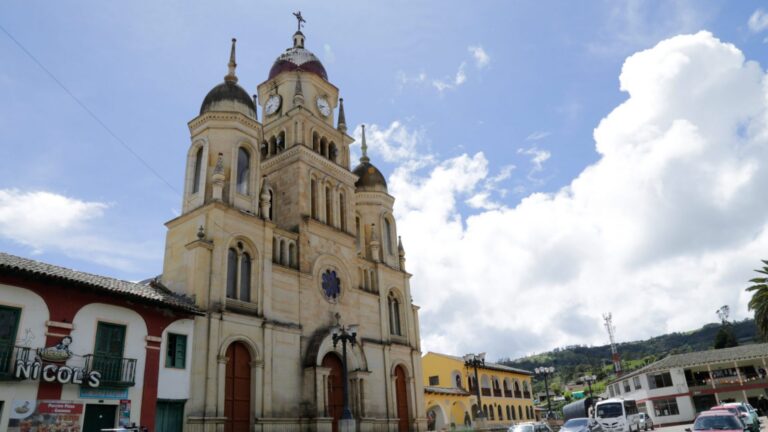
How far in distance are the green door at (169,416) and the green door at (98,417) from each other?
1.99m

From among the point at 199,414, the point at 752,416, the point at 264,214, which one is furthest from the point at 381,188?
the point at 752,416

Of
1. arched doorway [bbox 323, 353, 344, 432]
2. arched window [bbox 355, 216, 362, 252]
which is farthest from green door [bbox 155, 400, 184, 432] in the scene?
arched window [bbox 355, 216, 362, 252]

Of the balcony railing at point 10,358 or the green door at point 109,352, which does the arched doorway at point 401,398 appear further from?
the balcony railing at point 10,358

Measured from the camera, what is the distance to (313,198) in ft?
105

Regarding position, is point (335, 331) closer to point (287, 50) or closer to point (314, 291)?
point (314, 291)

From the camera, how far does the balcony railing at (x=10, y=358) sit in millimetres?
15914

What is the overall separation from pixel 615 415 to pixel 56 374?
25.9m

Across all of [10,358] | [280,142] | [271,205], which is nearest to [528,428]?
[271,205]

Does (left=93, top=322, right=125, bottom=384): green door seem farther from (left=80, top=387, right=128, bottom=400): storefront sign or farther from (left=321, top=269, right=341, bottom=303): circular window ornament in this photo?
(left=321, top=269, right=341, bottom=303): circular window ornament

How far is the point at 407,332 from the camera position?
35.6 m

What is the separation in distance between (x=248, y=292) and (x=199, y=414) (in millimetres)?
6122

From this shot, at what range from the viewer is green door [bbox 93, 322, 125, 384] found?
1845 centimetres

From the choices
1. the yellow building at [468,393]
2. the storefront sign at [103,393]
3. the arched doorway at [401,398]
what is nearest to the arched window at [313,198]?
the arched doorway at [401,398]

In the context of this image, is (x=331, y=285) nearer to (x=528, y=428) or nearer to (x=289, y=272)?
(x=289, y=272)
